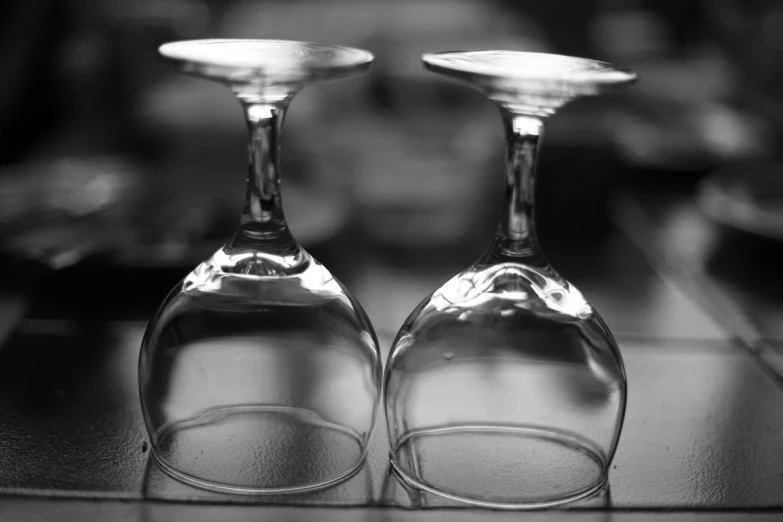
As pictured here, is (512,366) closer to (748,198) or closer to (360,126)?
(748,198)

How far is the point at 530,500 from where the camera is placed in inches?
19.7

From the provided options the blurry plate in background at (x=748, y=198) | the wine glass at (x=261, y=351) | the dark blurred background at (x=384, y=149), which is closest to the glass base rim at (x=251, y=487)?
the wine glass at (x=261, y=351)

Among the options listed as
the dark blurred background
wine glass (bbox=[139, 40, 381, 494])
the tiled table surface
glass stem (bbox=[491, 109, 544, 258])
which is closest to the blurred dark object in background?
the dark blurred background

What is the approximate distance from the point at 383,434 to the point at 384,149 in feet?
2.27

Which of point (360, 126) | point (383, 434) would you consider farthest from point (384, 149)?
point (383, 434)

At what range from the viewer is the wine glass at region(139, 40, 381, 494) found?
496mm

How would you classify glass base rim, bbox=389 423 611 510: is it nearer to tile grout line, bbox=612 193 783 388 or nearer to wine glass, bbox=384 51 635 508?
wine glass, bbox=384 51 635 508

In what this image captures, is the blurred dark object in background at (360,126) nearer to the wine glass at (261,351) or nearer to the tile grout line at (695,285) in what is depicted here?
the tile grout line at (695,285)

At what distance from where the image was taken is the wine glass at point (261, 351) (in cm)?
50

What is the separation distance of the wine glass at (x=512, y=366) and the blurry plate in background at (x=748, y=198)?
0.51 m

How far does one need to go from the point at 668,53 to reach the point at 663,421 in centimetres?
186

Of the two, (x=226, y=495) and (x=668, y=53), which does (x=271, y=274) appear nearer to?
(x=226, y=495)

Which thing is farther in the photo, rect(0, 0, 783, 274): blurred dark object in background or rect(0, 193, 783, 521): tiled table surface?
rect(0, 0, 783, 274): blurred dark object in background

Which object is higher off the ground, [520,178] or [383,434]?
[520,178]
